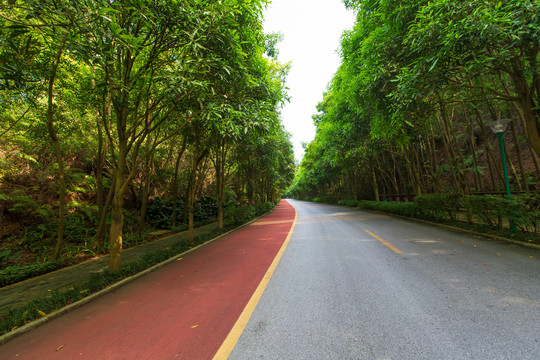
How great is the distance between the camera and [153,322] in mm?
2820

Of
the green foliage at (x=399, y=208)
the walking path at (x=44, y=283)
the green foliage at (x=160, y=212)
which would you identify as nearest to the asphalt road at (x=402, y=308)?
the walking path at (x=44, y=283)

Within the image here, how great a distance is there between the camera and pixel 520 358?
1.80 metres

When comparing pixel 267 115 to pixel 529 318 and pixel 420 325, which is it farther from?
pixel 529 318

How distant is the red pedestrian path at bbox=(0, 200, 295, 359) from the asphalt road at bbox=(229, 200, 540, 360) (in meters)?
0.48

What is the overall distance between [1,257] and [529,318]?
11.1m

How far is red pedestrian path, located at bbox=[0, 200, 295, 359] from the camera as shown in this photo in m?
2.33

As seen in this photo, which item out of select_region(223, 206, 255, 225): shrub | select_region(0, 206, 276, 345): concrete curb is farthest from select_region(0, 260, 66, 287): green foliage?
select_region(223, 206, 255, 225): shrub

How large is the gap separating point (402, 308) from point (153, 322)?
327 cm

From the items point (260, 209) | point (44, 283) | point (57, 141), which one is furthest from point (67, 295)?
point (260, 209)

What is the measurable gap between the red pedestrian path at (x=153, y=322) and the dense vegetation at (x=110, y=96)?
70.3 inches

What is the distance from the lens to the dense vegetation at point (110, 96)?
3295 mm

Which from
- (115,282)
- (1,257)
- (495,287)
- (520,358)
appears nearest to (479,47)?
(495,287)

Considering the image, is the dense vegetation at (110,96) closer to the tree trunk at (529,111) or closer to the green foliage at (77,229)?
the green foliage at (77,229)

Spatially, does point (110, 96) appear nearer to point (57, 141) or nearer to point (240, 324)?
point (57, 141)
